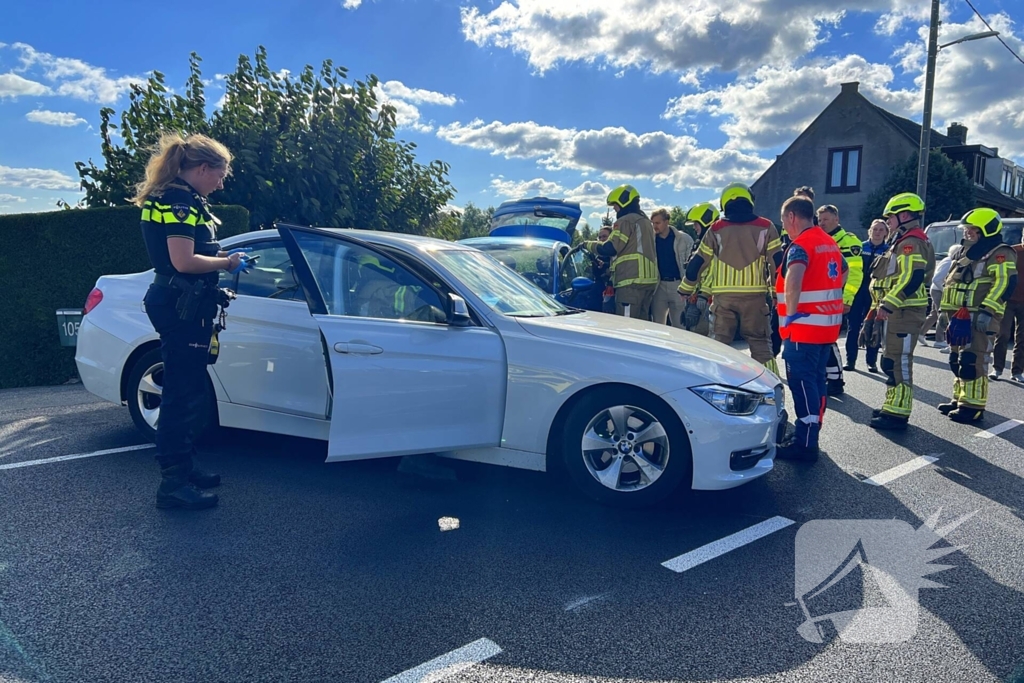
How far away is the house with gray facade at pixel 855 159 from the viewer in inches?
1228

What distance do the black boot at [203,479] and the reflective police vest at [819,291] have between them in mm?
3925

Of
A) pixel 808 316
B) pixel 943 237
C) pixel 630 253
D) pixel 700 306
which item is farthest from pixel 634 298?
pixel 943 237

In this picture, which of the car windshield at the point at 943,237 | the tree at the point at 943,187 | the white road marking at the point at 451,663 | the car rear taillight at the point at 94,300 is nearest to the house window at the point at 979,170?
the tree at the point at 943,187

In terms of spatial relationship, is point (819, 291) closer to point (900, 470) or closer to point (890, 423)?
point (900, 470)

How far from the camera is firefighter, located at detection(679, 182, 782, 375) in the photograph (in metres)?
6.07

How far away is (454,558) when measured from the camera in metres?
3.42

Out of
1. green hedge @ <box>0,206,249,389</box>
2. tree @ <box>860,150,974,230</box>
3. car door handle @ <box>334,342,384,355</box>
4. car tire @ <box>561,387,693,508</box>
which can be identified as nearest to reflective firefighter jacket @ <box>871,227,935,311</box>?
car tire @ <box>561,387,693,508</box>

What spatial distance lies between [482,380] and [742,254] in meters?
3.10

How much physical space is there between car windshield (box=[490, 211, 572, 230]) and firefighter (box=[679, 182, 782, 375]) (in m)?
8.82

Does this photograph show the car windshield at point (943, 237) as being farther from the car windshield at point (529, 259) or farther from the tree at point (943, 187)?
the tree at point (943, 187)

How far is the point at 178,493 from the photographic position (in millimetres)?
3934

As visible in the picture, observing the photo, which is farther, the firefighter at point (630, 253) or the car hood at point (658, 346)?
the firefighter at point (630, 253)

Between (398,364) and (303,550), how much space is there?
1.07 metres

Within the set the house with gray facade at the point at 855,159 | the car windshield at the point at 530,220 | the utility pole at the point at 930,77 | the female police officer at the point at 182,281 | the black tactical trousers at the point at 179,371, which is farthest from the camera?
the house with gray facade at the point at 855,159
